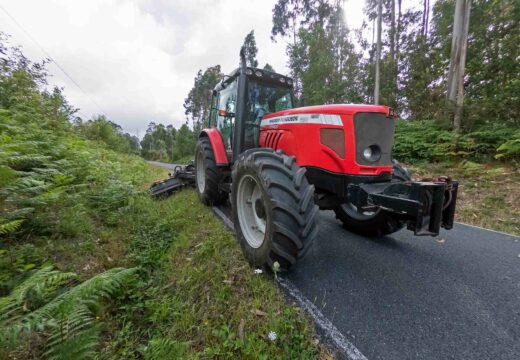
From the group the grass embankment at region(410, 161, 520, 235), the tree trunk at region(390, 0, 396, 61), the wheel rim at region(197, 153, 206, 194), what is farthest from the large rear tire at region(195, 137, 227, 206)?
the tree trunk at region(390, 0, 396, 61)

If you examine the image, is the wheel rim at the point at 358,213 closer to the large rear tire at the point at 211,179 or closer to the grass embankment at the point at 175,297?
the grass embankment at the point at 175,297

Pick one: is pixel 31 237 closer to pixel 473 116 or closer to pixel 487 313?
pixel 487 313

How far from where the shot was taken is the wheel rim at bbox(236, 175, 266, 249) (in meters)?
2.41

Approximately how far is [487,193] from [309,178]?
4544mm

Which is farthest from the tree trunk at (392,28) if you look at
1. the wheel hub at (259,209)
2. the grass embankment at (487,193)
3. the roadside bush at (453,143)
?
the wheel hub at (259,209)

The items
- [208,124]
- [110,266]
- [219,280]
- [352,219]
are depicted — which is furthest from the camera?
[208,124]

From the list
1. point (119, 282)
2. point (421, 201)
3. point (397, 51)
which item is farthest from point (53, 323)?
point (397, 51)

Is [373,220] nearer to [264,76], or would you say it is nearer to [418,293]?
[418,293]

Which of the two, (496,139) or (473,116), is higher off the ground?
(473,116)

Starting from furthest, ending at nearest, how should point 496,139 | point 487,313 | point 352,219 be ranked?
point 496,139
point 352,219
point 487,313

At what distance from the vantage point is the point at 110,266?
2.46 meters

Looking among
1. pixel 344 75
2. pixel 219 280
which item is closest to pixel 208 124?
pixel 219 280

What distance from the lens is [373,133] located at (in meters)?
2.42

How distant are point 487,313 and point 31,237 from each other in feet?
13.0
